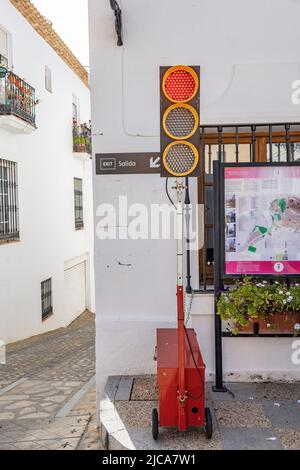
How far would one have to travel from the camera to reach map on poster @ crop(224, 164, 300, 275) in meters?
5.41

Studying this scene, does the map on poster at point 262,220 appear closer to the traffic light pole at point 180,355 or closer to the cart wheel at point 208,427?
the traffic light pole at point 180,355

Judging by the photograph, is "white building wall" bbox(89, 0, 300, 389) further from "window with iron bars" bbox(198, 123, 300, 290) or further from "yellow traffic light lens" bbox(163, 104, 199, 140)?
"yellow traffic light lens" bbox(163, 104, 199, 140)

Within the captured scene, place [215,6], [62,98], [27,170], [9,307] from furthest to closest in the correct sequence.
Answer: [62,98] → [27,170] → [9,307] → [215,6]

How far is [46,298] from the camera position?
50.5ft

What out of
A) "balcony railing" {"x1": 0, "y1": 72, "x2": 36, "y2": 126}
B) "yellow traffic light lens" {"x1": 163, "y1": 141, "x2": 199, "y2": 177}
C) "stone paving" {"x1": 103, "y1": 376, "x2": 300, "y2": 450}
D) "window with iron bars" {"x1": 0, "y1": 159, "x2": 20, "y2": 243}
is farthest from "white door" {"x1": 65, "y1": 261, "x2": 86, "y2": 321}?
"yellow traffic light lens" {"x1": 163, "y1": 141, "x2": 199, "y2": 177}

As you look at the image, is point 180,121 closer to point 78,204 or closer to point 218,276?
point 218,276

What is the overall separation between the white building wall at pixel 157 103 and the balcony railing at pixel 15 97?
6.87 m

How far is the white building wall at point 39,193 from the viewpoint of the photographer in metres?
12.6

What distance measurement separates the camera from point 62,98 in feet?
57.5

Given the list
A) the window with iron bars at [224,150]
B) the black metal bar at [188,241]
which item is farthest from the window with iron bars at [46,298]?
the black metal bar at [188,241]

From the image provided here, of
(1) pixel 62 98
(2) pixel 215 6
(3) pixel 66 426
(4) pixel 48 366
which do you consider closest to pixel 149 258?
(3) pixel 66 426

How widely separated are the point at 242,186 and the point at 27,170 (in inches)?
377

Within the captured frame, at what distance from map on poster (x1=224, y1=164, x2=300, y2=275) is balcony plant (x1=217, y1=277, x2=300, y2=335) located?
0.26m
